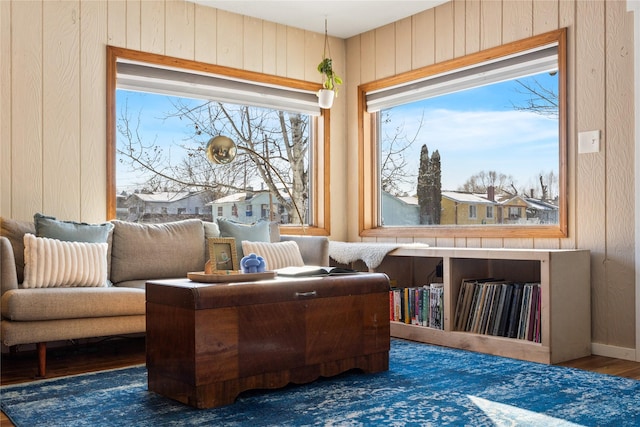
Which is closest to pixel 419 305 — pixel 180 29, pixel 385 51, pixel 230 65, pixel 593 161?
pixel 593 161

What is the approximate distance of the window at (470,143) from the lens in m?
4.01

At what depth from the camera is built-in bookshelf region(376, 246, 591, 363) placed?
3.41 metres

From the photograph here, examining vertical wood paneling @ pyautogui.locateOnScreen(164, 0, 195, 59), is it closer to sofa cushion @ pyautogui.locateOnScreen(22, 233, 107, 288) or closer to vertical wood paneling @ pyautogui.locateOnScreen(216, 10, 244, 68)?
vertical wood paneling @ pyautogui.locateOnScreen(216, 10, 244, 68)

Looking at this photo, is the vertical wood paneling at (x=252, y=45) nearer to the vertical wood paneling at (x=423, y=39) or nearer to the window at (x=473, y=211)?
the vertical wood paneling at (x=423, y=39)

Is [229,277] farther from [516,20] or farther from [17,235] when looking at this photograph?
[516,20]

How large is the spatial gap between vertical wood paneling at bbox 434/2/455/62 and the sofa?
1634 millimetres

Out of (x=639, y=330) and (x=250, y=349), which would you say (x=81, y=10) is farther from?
(x=639, y=330)

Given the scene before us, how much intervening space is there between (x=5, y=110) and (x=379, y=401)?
280cm

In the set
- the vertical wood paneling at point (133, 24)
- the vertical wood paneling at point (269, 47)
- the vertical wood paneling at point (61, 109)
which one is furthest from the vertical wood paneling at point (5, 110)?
the vertical wood paneling at point (269, 47)

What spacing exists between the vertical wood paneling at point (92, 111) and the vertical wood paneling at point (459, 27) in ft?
7.93

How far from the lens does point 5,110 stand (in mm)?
3770

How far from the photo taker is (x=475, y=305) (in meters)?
3.88

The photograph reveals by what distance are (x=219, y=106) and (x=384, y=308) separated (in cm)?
246

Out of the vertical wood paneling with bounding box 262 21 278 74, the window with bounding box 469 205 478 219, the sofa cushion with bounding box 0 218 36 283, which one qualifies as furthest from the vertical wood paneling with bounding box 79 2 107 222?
the window with bounding box 469 205 478 219
